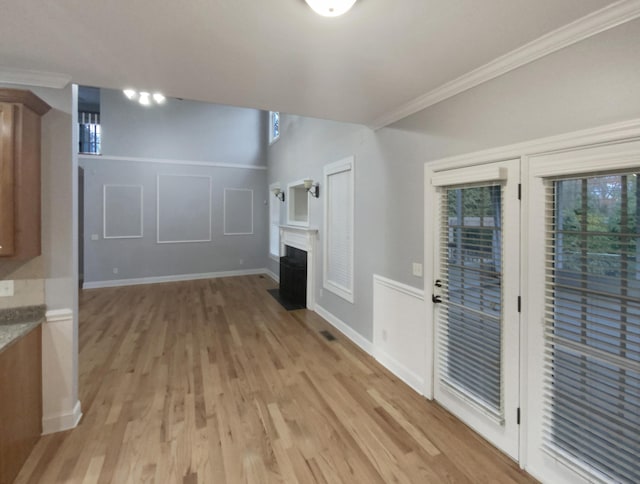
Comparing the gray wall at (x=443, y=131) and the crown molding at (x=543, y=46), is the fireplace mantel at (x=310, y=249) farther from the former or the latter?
the crown molding at (x=543, y=46)

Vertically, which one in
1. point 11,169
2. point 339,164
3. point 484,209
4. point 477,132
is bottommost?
point 484,209

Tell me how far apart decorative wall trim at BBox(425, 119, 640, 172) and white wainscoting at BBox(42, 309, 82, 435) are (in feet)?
10.3

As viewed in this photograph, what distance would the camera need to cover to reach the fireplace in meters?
5.33

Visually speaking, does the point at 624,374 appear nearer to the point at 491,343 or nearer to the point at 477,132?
the point at 491,343

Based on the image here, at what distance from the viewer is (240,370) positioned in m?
3.10

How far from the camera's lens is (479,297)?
220 centimetres

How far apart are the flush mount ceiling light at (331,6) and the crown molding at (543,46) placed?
1.15m

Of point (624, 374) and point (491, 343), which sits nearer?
point (624, 374)

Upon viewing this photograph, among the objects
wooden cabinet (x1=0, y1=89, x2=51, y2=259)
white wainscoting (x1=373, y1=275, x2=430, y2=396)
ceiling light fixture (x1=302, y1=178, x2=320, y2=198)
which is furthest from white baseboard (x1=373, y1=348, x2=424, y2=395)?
wooden cabinet (x1=0, y1=89, x2=51, y2=259)

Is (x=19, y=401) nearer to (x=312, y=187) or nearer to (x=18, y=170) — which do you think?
(x=18, y=170)

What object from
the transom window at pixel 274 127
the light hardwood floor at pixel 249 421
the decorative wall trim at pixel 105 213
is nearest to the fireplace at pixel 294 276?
the light hardwood floor at pixel 249 421

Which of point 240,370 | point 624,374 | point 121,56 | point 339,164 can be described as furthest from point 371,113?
point 240,370

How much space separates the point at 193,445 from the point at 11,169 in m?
2.14

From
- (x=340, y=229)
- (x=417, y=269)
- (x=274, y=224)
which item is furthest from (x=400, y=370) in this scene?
(x=274, y=224)
